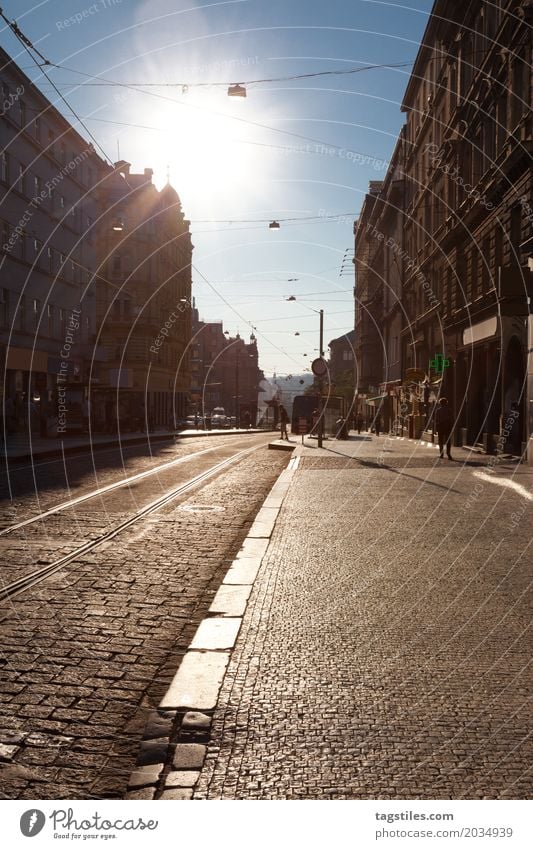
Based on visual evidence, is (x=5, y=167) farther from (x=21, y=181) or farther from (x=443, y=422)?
(x=443, y=422)

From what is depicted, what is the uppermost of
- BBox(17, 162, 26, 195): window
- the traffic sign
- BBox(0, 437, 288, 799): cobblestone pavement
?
BBox(17, 162, 26, 195): window

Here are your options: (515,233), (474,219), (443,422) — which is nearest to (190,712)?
(443,422)

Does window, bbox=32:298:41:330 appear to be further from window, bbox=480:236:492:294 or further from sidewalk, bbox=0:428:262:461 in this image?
window, bbox=480:236:492:294

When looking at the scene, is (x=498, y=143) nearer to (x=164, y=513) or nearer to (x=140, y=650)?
(x=164, y=513)

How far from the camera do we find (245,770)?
3.49 meters

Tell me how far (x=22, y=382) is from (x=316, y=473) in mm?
24287

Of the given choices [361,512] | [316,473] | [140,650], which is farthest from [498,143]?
[140,650]

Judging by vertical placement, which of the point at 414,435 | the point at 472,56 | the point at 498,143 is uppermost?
the point at 472,56

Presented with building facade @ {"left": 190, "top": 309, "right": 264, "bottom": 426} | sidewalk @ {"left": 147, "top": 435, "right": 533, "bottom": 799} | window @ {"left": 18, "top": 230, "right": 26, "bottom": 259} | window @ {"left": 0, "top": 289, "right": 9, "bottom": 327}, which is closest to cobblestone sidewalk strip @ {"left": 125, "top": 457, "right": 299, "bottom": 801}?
sidewalk @ {"left": 147, "top": 435, "right": 533, "bottom": 799}

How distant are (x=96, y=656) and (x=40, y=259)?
41518 mm

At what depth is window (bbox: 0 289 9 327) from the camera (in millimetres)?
38800

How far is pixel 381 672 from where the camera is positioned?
481cm

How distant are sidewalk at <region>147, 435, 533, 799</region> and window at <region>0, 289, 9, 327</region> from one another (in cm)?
3130

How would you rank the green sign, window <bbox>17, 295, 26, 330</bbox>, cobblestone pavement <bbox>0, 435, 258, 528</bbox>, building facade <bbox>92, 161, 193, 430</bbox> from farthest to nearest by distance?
1. building facade <bbox>92, 161, 193, 430</bbox>
2. window <bbox>17, 295, 26, 330</bbox>
3. the green sign
4. cobblestone pavement <bbox>0, 435, 258, 528</bbox>
